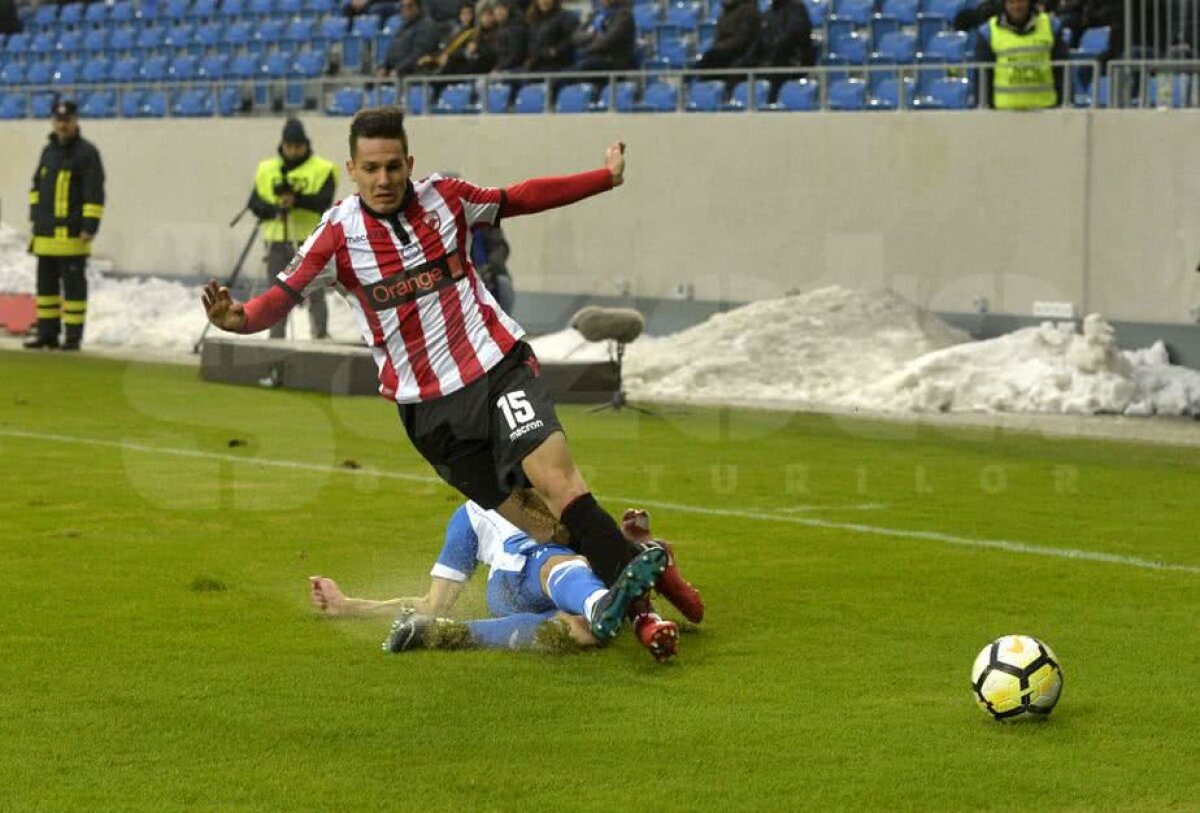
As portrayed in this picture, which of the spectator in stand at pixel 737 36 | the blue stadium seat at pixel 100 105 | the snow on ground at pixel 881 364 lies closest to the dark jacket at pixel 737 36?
the spectator in stand at pixel 737 36

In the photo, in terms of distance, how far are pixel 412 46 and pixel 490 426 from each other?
18.5 metres

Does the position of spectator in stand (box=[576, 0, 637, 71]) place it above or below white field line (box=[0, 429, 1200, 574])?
above

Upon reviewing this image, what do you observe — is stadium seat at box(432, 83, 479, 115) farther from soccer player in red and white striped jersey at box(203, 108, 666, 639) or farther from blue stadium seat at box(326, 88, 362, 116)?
soccer player in red and white striped jersey at box(203, 108, 666, 639)

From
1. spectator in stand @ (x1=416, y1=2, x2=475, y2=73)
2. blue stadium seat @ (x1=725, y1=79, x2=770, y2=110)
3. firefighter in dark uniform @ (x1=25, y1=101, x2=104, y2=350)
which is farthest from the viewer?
spectator in stand @ (x1=416, y1=2, x2=475, y2=73)

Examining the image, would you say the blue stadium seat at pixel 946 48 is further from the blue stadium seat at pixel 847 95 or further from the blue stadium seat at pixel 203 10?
the blue stadium seat at pixel 203 10

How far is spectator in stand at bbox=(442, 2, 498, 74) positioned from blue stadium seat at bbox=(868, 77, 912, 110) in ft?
18.9

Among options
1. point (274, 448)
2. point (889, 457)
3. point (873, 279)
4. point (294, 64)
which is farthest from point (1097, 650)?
point (294, 64)

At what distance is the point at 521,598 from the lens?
8.50 metres

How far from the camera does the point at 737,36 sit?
22.0 metres

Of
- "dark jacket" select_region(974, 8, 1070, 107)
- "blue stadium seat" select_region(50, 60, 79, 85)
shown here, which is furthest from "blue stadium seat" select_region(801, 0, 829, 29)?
"blue stadium seat" select_region(50, 60, 79, 85)

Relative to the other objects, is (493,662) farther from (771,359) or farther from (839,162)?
(839,162)

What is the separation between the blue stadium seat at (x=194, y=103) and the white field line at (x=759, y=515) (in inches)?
560

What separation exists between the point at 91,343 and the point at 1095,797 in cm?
1972

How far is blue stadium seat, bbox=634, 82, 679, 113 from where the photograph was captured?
2270cm
